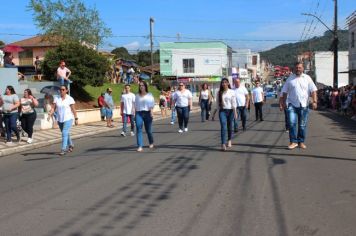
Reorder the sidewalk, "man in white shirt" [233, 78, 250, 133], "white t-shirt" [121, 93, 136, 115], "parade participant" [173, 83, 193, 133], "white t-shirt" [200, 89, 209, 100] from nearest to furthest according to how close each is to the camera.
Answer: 1. the sidewalk
2. "white t-shirt" [121, 93, 136, 115]
3. "man in white shirt" [233, 78, 250, 133]
4. "parade participant" [173, 83, 193, 133]
5. "white t-shirt" [200, 89, 209, 100]

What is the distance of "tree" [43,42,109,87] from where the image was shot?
87.0 feet

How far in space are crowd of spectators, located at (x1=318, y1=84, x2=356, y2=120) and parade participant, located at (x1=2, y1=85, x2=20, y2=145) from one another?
14.4 m

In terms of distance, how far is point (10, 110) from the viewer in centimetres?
1487

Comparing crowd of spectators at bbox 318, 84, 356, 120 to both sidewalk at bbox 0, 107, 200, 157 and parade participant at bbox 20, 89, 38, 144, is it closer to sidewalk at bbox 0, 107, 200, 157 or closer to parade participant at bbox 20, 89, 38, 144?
sidewalk at bbox 0, 107, 200, 157

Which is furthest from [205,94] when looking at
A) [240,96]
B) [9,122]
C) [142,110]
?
[142,110]

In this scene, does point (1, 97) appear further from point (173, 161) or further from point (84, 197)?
point (84, 197)

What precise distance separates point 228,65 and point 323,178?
264ft

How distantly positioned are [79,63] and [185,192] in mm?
20129

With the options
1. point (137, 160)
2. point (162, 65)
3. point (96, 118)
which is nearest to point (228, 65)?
point (162, 65)

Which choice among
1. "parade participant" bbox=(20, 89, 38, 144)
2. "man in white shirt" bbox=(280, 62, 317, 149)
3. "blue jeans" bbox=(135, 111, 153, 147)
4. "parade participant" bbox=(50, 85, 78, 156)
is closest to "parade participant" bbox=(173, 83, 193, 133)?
A: "parade participant" bbox=(20, 89, 38, 144)

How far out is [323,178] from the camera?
8.09 meters

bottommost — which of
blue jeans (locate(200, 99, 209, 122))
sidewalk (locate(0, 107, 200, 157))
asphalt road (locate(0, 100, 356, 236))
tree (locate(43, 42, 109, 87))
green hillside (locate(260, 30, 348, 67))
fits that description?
sidewalk (locate(0, 107, 200, 157))

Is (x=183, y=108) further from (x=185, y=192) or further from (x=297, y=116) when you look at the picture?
(x=185, y=192)

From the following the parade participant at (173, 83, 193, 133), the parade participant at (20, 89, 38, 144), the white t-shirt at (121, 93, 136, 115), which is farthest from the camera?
the parade participant at (173, 83, 193, 133)
